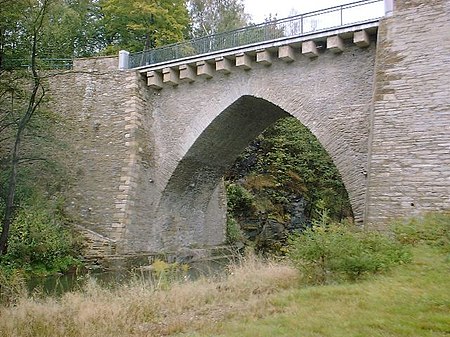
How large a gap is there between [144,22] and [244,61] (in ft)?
30.2

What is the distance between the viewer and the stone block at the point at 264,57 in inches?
550

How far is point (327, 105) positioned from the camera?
13.0 m

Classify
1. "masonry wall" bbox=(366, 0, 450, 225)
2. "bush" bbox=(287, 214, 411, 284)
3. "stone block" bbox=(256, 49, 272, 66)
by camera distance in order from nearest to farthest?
"bush" bbox=(287, 214, 411, 284)
"masonry wall" bbox=(366, 0, 450, 225)
"stone block" bbox=(256, 49, 272, 66)

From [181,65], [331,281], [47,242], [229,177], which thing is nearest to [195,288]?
[331,281]

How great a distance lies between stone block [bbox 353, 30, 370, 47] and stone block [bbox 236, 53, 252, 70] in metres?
3.36

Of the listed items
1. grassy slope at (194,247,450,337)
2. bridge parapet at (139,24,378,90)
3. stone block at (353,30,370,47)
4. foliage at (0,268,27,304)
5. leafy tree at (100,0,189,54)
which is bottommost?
foliage at (0,268,27,304)

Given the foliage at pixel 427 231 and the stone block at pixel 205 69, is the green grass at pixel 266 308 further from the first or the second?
the stone block at pixel 205 69

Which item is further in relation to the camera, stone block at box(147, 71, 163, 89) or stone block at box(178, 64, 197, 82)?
stone block at box(147, 71, 163, 89)

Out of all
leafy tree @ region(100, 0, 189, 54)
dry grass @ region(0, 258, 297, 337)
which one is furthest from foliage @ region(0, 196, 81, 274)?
leafy tree @ region(100, 0, 189, 54)

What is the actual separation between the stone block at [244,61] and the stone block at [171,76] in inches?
105

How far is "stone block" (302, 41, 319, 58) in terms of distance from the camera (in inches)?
513

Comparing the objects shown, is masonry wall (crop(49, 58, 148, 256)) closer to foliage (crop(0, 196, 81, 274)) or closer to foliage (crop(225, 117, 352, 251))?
foliage (crop(0, 196, 81, 274))

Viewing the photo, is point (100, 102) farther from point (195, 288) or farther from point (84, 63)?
point (195, 288)

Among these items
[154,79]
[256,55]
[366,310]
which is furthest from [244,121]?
[366,310]
